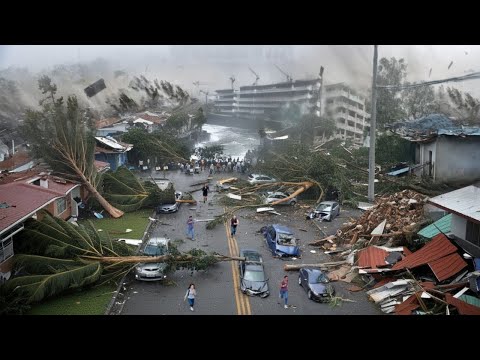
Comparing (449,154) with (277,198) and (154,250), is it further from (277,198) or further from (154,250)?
(154,250)

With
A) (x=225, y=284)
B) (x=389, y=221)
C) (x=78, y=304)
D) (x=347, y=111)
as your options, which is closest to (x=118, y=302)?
(x=78, y=304)

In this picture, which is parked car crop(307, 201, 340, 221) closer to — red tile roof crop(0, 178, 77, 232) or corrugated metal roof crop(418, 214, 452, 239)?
corrugated metal roof crop(418, 214, 452, 239)

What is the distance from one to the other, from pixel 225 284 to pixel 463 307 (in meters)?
4.02

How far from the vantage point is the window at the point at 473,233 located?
856cm

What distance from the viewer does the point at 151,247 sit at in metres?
9.27

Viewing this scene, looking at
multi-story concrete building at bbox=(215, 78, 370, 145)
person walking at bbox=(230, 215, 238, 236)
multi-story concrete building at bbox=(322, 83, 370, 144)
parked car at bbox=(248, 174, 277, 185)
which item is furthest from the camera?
parked car at bbox=(248, 174, 277, 185)

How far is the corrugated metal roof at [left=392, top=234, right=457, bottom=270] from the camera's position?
842cm

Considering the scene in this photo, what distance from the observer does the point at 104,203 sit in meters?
12.0

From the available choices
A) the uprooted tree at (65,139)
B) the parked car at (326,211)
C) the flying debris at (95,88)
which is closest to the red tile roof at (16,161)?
the uprooted tree at (65,139)

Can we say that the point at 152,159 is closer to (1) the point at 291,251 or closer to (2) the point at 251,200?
(2) the point at 251,200

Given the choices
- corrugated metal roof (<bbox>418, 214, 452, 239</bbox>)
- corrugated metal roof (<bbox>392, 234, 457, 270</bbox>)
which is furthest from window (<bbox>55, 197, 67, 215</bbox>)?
corrugated metal roof (<bbox>418, 214, 452, 239</bbox>)

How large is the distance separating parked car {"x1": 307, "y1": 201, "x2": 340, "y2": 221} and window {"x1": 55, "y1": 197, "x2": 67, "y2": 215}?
629 centimetres
